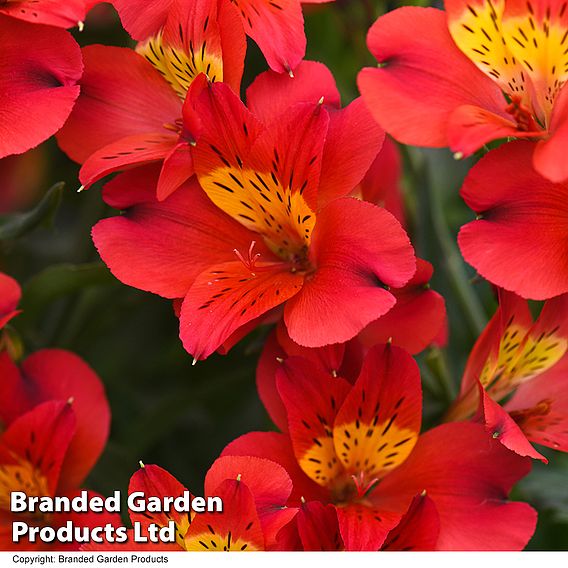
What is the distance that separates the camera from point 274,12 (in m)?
0.77

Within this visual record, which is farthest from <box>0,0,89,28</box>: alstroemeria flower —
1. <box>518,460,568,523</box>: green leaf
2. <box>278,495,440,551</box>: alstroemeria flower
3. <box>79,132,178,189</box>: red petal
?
<box>518,460,568,523</box>: green leaf

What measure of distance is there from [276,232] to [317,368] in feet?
0.46

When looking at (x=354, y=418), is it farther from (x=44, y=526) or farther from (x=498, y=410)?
(x=44, y=526)

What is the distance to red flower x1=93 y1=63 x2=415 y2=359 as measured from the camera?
72 cm

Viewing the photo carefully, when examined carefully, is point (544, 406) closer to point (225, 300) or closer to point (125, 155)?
point (225, 300)

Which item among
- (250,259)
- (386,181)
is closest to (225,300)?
(250,259)

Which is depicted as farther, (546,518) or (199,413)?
(199,413)

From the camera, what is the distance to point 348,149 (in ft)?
2.52

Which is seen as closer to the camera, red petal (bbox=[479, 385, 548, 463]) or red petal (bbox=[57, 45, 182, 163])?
red petal (bbox=[479, 385, 548, 463])

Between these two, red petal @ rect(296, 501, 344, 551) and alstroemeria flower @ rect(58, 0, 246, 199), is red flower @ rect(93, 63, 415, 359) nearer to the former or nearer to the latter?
alstroemeria flower @ rect(58, 0, 246, 199)

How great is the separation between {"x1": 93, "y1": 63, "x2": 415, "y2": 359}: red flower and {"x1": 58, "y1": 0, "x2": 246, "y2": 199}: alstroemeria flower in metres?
0.03

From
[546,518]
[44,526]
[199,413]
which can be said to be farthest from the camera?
[199,413]

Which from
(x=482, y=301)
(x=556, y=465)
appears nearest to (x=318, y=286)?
(x=556, y=465)

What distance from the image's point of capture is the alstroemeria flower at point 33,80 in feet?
2.50
